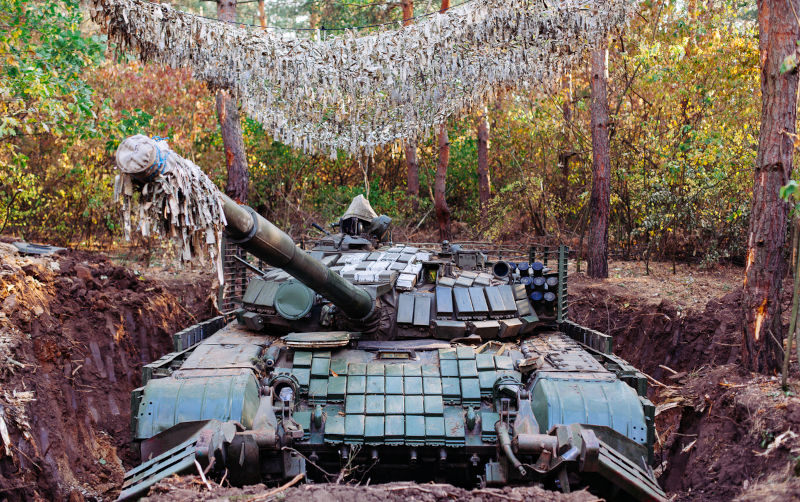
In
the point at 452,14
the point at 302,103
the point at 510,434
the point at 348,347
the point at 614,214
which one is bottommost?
the point at 510,434

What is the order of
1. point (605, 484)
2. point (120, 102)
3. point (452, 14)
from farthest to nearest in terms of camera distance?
point (120, 102) < point (452, 14) < point (605, 484)

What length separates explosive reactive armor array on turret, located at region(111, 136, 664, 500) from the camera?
608 centimetres

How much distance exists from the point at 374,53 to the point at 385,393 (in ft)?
22.7

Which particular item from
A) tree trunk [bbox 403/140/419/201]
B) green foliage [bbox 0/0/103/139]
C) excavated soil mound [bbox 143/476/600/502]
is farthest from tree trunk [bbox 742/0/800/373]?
tree trunk [bbox 403/140/419/201]

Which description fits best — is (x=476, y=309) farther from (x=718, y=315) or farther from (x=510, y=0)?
(x=510, y=0)

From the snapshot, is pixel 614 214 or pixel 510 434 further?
pixel 614 214

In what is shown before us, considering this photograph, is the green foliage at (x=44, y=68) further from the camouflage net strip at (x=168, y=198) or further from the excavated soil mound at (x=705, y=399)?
the excavated soil mound at (x=705, y=399)

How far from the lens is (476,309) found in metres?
8.34

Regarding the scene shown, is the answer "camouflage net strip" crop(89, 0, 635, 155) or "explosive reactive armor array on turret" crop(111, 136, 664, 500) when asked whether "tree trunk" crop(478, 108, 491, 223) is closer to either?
"camouflage net strip" crop(89, 0, 635, 155)

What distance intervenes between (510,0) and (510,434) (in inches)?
306

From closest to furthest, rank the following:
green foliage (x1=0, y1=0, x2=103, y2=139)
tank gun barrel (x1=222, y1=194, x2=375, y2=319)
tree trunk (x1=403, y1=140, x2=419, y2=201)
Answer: tank gun barrel (x1=222, y1=194, x2=375, y2=319) < green foliage (x1=0, y1=0, x2=103, y2=139) < tree trunk (x1=403, y1=140, x2=419, y2=201)

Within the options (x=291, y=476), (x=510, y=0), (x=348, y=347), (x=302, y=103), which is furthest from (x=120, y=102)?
(x=291, y=476)

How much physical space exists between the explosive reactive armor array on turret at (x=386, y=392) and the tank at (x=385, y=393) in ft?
0.06

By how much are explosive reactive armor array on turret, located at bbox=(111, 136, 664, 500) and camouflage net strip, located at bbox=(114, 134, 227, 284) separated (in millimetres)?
231
